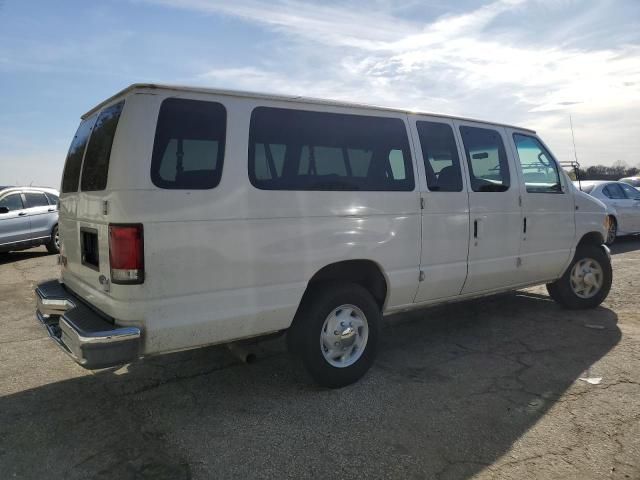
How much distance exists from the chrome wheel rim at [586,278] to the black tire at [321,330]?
132 inches

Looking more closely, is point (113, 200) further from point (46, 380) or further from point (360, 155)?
point (46, 380)

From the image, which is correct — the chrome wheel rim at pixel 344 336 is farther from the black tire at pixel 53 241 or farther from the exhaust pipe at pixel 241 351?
the black tire at pixel 53 241

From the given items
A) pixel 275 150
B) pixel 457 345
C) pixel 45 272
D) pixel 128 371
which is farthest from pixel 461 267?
pixel 45 272

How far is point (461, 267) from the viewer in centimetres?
464

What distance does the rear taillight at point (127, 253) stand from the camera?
116 inches

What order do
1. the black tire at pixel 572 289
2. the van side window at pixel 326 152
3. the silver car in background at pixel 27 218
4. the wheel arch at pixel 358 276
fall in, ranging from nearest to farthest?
1. the van side window at pixel 326 152
2. the wheel arch at pixel 358 276
3. the black tire at pixel 572 289
4. the silver car in background at pixel 27 218

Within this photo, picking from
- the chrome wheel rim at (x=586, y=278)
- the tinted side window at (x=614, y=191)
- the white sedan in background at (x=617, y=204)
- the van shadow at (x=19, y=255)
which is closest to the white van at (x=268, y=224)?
the chrome wheel rim at (x=586, y=278)

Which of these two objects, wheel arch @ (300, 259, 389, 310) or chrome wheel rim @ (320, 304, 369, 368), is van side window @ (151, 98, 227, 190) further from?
chrome wheel rim @ (320, 304, 369, 368)

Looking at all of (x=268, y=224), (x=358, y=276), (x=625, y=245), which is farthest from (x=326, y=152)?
(x=625, y=245)

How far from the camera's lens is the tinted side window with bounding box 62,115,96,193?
382 cm

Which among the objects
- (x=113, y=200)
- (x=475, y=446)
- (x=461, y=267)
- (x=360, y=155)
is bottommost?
(x=475, y=446)

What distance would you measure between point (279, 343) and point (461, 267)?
2.00 metres

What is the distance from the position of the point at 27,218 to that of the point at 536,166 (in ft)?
34.6

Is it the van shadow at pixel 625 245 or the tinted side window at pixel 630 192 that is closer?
the van shadow at pixel 625 245
